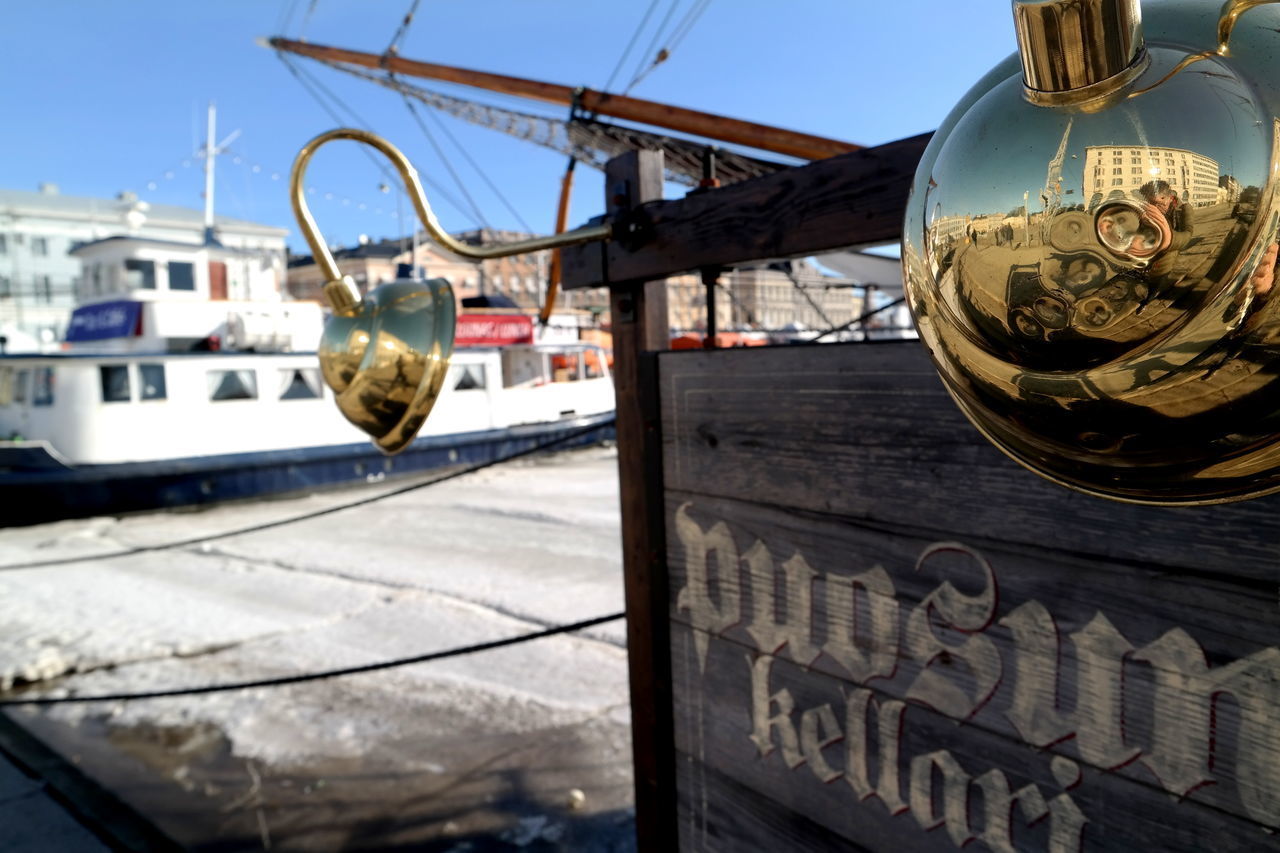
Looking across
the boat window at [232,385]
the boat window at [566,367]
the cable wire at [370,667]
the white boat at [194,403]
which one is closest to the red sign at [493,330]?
the white boat at [194,403]

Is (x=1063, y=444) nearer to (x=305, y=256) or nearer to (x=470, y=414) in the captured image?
(x=470, y=414)

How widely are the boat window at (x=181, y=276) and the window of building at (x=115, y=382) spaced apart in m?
3.16

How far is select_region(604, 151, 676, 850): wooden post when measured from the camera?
6.73 ft

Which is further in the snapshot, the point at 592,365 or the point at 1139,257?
the point at 592,365

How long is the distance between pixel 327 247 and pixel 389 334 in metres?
0.20

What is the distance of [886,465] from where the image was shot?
1538 millimetres

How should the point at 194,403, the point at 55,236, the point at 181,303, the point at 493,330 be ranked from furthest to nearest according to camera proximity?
the point at 55,236
the point at 493,330
the point at 181,303
the point at 194,403

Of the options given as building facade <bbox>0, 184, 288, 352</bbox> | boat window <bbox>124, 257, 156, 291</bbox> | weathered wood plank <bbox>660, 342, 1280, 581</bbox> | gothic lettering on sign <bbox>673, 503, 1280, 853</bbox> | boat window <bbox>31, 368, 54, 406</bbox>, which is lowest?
gothic lettering on sign <bbox>673, 503, 1280, 853</bbox>

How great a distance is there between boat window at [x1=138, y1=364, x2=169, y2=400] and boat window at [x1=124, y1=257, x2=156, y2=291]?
9.87 feet

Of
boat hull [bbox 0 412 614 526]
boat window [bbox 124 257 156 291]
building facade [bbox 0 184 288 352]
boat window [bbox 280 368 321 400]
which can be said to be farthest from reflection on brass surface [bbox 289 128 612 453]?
building facade [bbox 0 184 288 352]

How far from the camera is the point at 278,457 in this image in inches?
479

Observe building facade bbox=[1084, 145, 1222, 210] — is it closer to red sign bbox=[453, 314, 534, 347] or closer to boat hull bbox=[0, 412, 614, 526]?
boat hull bbox=[0, 412, 614, 526]

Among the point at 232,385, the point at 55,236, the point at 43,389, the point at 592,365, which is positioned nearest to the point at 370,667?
the point at 232,385

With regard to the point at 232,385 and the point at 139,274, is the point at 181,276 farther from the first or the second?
the point at 232,385
